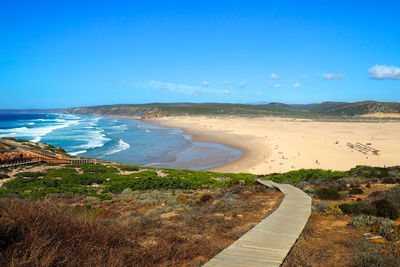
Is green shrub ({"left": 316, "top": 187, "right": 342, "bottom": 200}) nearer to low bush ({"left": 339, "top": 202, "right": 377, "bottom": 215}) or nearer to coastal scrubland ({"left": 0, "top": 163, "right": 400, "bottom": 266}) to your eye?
coastal scrubland ({"left": 0, "top": 163, "right": 400, "bottom": 266})

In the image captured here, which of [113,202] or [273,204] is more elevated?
[273,204]

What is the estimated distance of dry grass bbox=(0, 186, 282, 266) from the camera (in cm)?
402

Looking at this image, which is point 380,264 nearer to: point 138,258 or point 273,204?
point 138,258

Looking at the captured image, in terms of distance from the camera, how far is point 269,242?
6074 mm

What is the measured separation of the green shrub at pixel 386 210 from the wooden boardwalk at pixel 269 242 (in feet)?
6.76

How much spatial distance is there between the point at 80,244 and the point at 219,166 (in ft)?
90.4

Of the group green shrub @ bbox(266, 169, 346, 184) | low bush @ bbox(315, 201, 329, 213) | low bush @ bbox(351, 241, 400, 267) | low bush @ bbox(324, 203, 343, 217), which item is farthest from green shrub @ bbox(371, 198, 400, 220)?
green shrub @ bbox(266, 169, 346, 184)

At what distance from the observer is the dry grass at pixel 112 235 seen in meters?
4.02

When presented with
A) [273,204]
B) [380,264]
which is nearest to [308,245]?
[380,264]

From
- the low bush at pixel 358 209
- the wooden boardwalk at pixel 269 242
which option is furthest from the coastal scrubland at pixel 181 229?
the wooden boardwalk at pixel 269 242

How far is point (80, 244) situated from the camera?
15.1ft

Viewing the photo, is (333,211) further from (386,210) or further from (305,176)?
(305,176)

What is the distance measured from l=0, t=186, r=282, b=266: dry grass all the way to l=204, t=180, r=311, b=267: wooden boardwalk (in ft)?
1.40

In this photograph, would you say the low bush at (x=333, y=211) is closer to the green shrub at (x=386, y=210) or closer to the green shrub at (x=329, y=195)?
the green shrub at (x=386, y=210)
